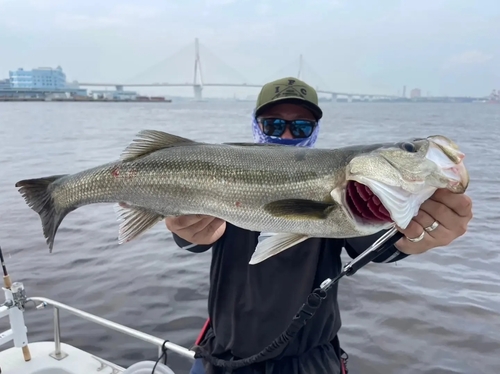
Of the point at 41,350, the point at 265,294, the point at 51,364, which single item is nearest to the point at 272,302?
the point at 265,294

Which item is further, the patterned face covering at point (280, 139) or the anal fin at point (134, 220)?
the patterned face covering at point (280, 139)

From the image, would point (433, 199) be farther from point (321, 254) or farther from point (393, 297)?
point (393, 297)

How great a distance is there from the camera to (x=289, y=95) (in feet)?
11.1

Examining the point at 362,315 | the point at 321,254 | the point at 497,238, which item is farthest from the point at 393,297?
the point at 321,254

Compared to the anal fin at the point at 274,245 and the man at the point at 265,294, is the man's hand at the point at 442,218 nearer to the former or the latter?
the man at the point at 265,294

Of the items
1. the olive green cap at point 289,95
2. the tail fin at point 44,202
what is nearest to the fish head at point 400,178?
the olive green cap at point 289,95

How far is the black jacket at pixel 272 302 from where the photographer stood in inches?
117


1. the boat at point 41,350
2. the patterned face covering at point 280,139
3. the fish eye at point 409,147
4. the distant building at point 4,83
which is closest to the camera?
the fish eye at point 409,147

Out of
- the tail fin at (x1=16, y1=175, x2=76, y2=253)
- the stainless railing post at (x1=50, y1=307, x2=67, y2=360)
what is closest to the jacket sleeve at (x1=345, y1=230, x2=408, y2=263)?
the tail fin at (x1=16, y1=175, x2=76, y2=253)

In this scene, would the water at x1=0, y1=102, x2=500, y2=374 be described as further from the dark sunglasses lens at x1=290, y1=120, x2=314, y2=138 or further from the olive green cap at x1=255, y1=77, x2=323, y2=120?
the olive green cap at x1=255, y1=77, x2=323, y2=120

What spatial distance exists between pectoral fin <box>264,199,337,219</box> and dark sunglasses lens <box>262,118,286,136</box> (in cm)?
96

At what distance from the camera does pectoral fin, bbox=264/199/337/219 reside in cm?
262

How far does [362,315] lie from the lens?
7.98 m

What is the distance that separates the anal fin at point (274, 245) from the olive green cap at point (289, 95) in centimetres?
119
